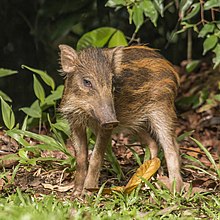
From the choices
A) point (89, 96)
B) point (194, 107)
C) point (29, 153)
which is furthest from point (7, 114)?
point (194, 107)

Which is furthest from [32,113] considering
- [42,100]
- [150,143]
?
[150,143]

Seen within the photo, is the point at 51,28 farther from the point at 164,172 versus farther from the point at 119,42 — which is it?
the point at 164,172

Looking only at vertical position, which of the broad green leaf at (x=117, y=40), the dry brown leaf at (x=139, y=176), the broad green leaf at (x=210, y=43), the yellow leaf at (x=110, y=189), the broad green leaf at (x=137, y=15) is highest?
the broad green leaf at (x=137, y=15)

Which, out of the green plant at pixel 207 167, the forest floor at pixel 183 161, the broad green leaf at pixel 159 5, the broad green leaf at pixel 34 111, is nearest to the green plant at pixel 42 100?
the broad green leaf at pixel 34 111

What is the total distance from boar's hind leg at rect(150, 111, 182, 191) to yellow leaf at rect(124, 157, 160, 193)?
195 mm

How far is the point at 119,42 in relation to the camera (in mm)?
9375

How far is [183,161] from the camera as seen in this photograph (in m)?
8.76

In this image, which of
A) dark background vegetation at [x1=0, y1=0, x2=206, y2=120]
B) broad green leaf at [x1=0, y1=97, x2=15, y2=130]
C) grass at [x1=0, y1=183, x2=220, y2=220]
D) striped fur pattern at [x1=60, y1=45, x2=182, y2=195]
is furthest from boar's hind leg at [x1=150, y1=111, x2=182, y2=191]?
dark background vegetation at [x1=0, y1=0, x2=206, y2=120]

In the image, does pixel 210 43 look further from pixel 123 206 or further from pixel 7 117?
pixel 123 206

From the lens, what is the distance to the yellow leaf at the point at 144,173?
702 cm

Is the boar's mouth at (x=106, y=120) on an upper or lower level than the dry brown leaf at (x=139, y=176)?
upper

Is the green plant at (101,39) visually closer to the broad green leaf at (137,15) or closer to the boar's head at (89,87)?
the broad green leaf at (137,15)

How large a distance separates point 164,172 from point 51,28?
3381 millimetres

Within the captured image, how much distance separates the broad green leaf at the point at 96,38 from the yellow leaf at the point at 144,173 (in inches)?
93.0
